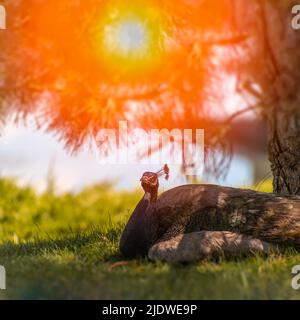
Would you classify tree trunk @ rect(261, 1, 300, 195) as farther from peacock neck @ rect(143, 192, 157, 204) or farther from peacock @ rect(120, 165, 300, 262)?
peacock neck @ rect(143, 192, 157, 204)

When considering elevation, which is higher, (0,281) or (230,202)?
(230,202)

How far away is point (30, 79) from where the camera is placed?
566 centimetres

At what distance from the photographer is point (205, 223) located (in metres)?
4.39

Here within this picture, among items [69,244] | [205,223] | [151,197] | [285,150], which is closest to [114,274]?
[151,197]

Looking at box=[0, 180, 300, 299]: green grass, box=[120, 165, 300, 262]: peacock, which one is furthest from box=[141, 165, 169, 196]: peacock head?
box=[0, 180, 300, 299]: green grass

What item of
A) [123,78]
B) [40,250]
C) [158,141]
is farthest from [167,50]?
[40,250]

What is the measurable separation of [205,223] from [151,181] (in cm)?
53

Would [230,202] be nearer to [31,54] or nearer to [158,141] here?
[158,141]

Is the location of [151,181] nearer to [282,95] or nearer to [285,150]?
[285,150]

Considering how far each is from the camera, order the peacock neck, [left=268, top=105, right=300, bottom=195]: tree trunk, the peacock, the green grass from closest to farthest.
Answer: the green grass, the peacock, the peacock neck, [left=268, top=105, right=300, bottom=195]: tree trunk

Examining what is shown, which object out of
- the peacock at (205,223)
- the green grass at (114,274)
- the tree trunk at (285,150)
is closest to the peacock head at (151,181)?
the peacock at (205,223)

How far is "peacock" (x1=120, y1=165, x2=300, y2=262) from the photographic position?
4.11 m

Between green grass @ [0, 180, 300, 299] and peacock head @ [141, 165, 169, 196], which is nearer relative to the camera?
green grass @ [0, 180, 300, 299]
